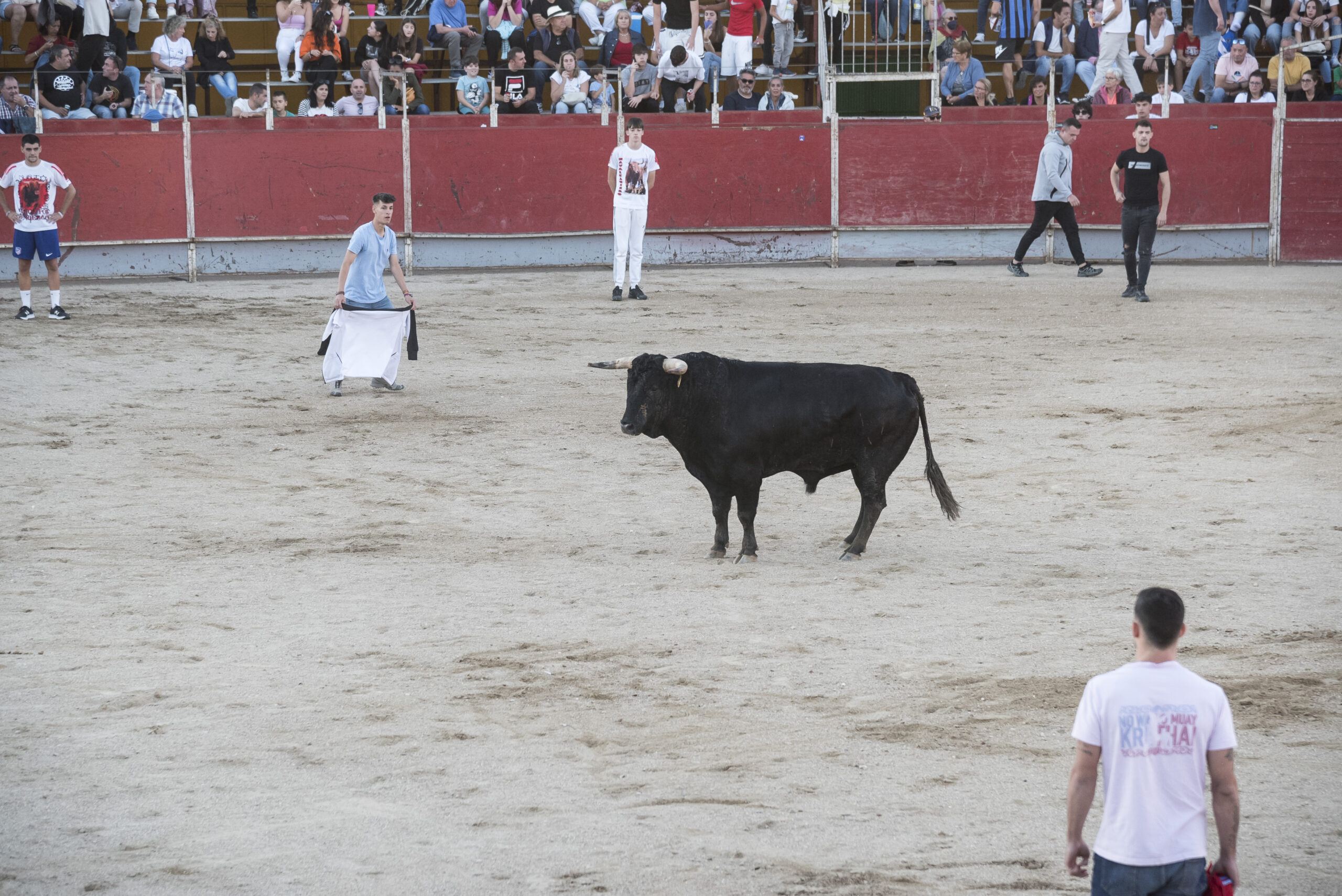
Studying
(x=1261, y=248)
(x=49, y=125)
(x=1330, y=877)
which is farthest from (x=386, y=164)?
(x=1330, y=877)

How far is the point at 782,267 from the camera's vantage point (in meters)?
19.8

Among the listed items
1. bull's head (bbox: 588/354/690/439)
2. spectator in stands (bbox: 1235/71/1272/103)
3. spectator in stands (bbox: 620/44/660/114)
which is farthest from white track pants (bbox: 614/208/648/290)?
bull's head (bbox: 588/354/690/439)

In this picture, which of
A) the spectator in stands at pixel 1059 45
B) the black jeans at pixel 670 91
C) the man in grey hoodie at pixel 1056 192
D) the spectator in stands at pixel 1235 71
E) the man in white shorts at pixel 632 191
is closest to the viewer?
the man in white shorts at pixel 632 191

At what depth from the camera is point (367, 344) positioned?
38.1ft

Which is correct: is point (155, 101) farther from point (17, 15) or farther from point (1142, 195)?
point (1142, 195)

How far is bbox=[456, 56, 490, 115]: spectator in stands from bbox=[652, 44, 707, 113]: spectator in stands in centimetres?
215

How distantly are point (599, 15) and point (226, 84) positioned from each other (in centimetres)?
526

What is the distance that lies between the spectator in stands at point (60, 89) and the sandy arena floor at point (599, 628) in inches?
273

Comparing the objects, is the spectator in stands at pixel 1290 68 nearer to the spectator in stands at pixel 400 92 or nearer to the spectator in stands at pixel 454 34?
the spectator in stands at pixel 454 34

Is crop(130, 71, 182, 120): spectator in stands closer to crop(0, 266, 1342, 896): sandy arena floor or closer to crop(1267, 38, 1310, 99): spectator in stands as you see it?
crop(0, 266, 1342, 896): sandy arena floor

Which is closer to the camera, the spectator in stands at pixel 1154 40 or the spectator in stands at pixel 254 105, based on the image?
the spectator in stands at pixel 254 105

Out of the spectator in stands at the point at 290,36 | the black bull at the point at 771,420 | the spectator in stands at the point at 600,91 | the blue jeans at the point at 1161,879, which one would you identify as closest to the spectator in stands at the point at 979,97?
the spectator in stands at the point at 600,91

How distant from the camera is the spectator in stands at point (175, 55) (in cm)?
1948

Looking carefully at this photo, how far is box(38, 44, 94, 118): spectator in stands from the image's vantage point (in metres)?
18.7
